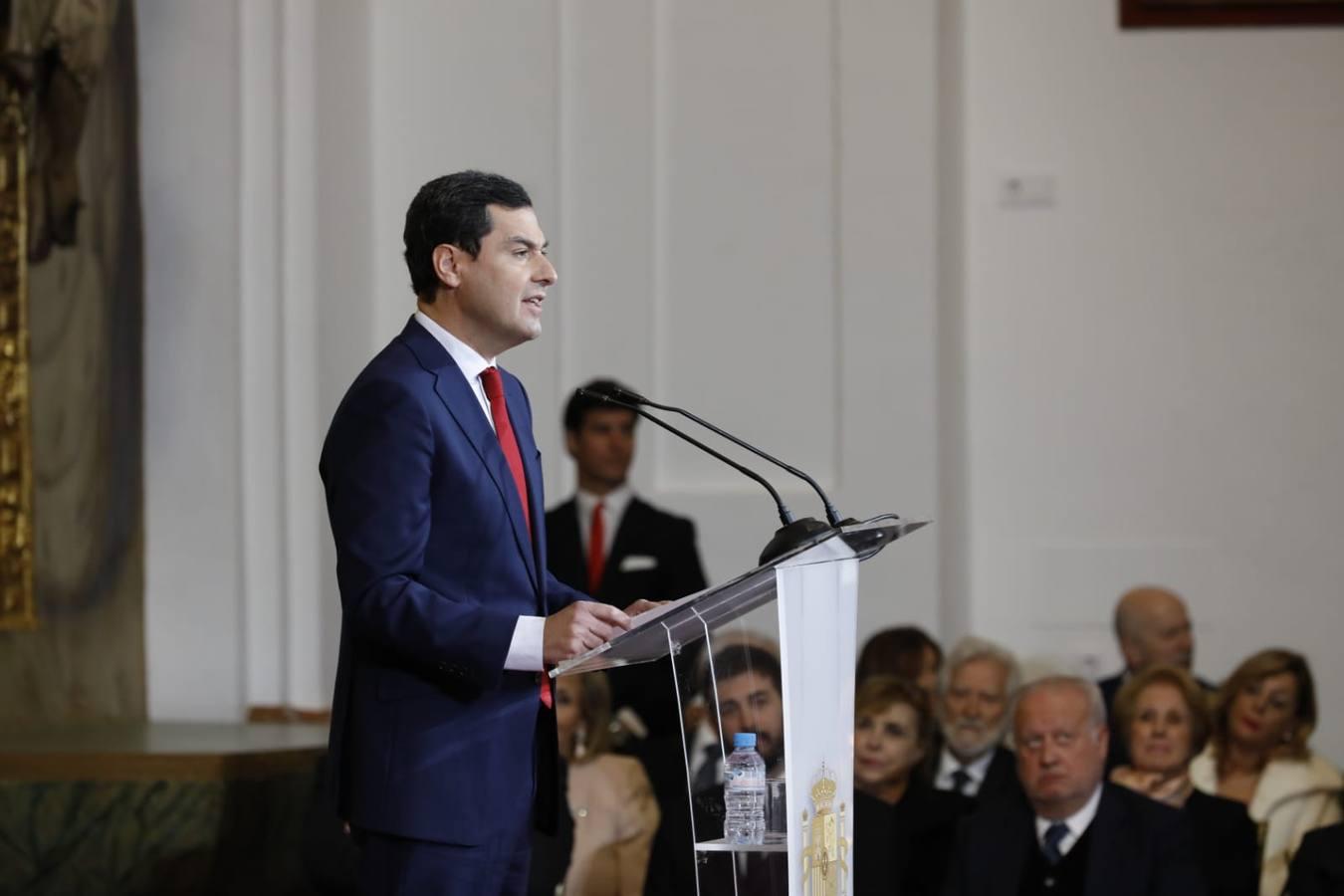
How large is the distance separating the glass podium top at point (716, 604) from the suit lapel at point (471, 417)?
21 centimetres

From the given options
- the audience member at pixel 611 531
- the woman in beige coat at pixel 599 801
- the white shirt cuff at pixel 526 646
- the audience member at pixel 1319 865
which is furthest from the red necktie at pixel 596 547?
the white shirt cuff at pixel 526 646

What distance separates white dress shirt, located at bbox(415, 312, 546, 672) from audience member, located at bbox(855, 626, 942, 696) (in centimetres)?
320

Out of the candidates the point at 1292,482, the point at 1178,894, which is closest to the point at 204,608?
the point at 1178,894

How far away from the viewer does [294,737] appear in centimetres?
545

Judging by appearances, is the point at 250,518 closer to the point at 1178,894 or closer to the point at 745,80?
the point at 745,80

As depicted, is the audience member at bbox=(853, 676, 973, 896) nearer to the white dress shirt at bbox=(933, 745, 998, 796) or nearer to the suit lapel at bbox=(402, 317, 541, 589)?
the white dress shirt at bbox=(933, 745, 998, 796)

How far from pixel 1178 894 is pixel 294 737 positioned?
2.47 m

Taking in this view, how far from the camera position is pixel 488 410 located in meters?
2.69

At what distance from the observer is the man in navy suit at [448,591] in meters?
2.44

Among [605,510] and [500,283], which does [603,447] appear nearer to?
A: [605,510]

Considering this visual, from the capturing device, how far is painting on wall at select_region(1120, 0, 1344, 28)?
7016 mm

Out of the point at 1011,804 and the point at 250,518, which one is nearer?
the point at 1011,804

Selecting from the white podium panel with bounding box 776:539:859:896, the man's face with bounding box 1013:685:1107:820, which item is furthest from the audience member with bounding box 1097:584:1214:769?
the white podium panel with bounding box 776:539:859:896

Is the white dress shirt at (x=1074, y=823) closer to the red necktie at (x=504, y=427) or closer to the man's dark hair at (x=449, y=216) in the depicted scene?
the red necktie at (x=504, y=427)
